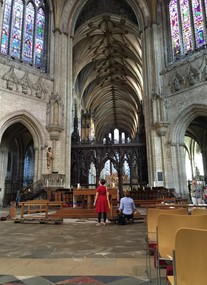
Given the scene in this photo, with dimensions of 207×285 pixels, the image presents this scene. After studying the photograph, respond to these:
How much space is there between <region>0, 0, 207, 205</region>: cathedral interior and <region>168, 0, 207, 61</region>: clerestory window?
73 mm

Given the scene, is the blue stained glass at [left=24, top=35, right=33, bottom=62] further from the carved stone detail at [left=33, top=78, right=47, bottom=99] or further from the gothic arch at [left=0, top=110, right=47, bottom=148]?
the gothic arch at [left=0, top=110, right=47, bottom=148]

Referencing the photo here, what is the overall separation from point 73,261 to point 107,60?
30.8 meters

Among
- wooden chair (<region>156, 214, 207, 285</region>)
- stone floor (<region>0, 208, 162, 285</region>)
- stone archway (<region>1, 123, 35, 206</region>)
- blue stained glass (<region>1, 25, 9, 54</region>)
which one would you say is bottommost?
stone floor (<region>0, 208, 162, 285</region>)

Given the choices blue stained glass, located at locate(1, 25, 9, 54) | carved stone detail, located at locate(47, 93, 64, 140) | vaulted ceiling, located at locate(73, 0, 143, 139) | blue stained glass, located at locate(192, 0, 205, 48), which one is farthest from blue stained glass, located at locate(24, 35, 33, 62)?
blue stained glass, located at locate(192, 0, 205, 48)

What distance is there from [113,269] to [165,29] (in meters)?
20.1

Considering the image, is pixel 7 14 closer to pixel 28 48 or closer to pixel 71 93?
pixel 28 48

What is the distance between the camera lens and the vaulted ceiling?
23047 mm

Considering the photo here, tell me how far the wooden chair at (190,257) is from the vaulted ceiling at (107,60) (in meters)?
23.8

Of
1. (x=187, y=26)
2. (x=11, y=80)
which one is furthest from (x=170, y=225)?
(x=187, y=26)

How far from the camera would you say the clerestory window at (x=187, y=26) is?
16484 mm

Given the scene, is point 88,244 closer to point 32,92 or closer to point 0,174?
point 32,92

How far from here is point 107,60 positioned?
3133cm

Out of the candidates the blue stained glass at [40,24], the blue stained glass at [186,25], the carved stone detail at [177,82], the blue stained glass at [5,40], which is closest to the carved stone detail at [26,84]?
the blue stained glass at [5,40]

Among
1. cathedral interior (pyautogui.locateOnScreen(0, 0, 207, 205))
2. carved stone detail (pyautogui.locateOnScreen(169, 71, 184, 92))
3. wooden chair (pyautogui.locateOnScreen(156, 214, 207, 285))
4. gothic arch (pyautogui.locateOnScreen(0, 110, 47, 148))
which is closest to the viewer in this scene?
wooden chair (pyautogui.locateOnScreen(156, 214, 207, 285))
